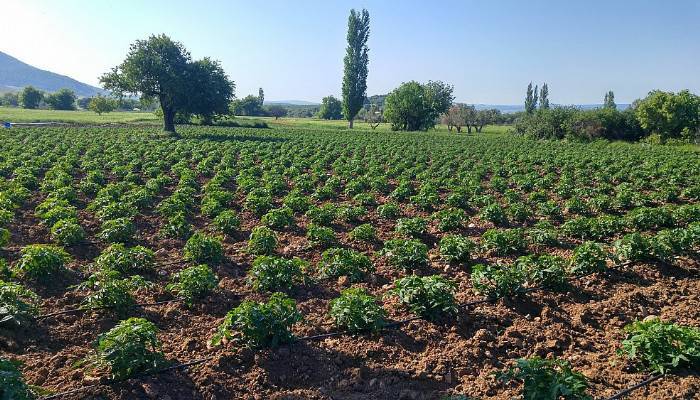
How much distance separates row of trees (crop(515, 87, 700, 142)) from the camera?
54.1 meters

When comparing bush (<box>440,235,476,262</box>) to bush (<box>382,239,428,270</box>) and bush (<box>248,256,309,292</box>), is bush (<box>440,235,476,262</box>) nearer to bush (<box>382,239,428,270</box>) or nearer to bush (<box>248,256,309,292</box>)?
bush (<box>382,239,428,270</box>)

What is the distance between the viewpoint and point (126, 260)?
9.58 metres

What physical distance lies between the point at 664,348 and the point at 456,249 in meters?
4.83

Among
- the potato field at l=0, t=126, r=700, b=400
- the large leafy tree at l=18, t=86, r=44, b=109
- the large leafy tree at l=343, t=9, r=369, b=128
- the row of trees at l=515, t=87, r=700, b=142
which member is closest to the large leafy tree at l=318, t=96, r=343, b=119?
the large leafy tree at l=343, t=9, r=369, b=128

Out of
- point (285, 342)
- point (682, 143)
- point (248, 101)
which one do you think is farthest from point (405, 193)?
point (248, 101)

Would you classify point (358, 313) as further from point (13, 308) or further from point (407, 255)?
point (13, 308)

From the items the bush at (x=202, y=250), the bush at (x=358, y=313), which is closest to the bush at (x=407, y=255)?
the bush at (x=358, y=313)

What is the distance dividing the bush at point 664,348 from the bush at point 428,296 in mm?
2631

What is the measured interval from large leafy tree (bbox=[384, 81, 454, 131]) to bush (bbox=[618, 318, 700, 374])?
72509mm

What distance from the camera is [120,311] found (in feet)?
26.5

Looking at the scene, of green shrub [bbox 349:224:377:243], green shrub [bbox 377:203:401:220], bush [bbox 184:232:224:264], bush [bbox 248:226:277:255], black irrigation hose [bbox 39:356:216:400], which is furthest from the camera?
green shrub [bbox 377:203:401:220]

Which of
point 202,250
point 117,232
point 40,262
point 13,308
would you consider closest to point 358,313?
point 202,250

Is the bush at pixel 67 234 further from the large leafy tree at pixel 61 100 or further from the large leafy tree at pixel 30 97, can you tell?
the large leafy tree at pixel 30 97

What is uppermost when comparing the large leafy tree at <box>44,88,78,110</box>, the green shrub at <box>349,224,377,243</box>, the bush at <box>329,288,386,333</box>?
the large leafy tree at <box>44,88,78,110</box>
